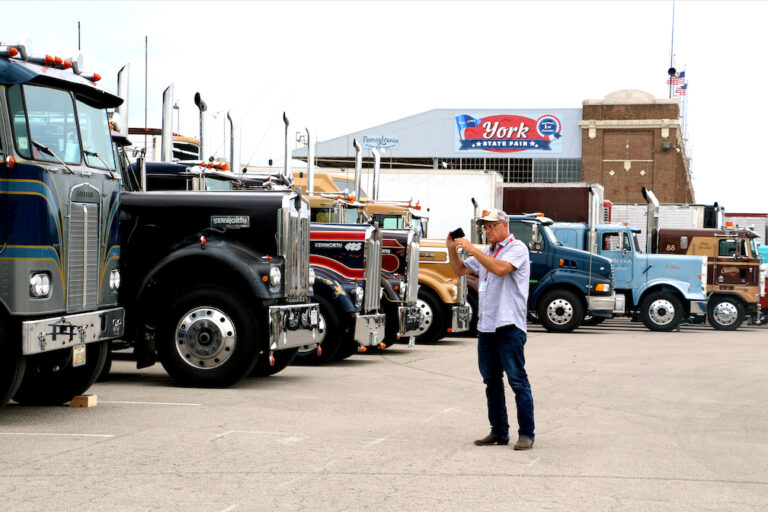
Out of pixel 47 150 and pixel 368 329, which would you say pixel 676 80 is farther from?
pixel 47 150

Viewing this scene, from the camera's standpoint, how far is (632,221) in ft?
119

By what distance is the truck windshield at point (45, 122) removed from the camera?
8.51m

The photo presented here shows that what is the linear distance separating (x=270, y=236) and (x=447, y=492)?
18.3ft

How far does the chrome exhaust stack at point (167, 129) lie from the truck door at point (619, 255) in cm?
1429

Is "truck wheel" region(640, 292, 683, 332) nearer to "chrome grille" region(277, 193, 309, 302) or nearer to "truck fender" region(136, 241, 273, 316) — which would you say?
"chrome grille" region(277, 193, 309, 302)

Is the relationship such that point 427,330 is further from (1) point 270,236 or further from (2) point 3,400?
(2) point 3,400

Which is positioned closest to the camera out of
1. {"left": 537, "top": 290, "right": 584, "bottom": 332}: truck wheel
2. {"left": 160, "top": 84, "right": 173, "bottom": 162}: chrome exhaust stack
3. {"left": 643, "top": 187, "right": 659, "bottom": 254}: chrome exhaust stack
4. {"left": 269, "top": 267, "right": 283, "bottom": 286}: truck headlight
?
{"left": 269, "top": 267, "right": 283, "bottom": 286}: truck headlight

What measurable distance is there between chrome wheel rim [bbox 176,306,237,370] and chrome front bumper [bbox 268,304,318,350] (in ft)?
1.38

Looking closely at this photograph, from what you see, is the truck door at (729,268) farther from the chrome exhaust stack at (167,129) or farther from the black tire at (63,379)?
the black tire at (63,379)

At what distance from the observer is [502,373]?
319 inches

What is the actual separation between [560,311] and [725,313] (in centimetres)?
573

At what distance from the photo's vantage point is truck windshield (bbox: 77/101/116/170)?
9.35m

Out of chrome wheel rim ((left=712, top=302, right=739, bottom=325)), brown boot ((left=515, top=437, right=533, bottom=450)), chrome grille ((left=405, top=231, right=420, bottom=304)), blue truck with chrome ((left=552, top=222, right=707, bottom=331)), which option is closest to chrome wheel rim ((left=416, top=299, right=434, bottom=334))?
chrome grille ((left=405, top=231, right=420, bottom=304))

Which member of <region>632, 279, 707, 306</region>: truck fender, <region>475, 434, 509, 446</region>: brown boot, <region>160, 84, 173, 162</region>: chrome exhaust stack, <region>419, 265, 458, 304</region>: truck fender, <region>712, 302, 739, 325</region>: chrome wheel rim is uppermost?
<region>160, 84, 173, 162</region>: chrome exhaust stack
